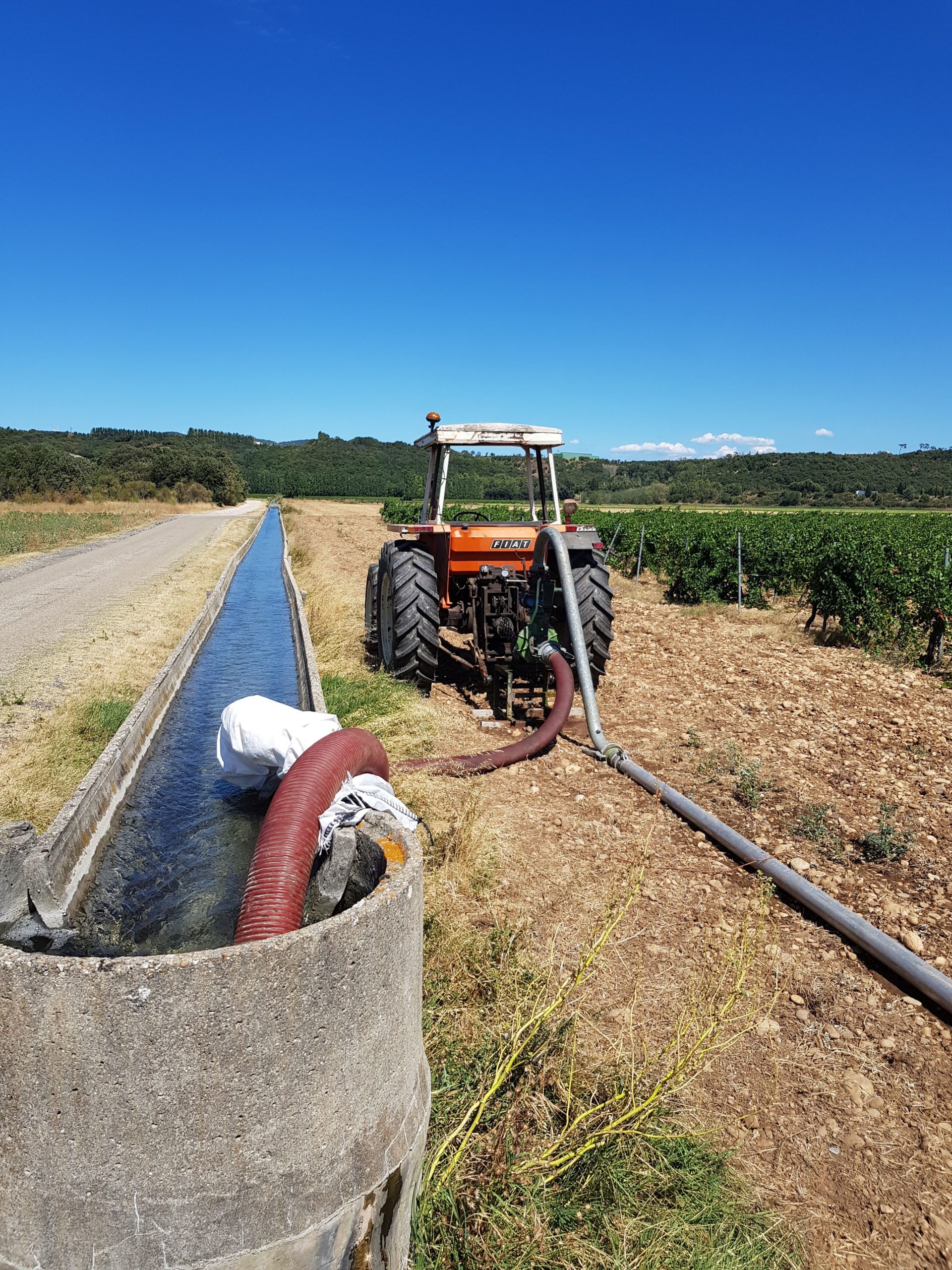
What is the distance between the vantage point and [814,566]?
42.9ft

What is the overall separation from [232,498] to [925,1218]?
2774 inches

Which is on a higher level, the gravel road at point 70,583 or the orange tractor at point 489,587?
the orange tractor at point 489,587

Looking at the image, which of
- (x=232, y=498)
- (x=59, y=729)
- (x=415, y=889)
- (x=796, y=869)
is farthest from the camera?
(x=232, y=498)

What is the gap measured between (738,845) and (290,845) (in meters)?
2.84

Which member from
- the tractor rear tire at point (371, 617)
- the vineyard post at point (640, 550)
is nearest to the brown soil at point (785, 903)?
the tractor rear tire at point (371, 617)

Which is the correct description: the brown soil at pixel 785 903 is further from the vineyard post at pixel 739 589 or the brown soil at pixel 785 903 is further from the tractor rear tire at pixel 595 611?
the vineyard post at pixel 739 589

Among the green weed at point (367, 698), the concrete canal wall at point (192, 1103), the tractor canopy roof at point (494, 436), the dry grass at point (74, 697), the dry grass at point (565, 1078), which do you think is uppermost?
the tractor canopy roof at point (494, 436)

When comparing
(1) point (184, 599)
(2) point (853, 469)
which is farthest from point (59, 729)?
(2) point (853, 469)

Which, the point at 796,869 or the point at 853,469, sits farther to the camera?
the point at 853,469

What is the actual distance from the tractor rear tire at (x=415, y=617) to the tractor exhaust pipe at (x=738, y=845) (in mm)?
967

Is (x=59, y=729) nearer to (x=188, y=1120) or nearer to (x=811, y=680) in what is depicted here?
(x=188, y=1120)

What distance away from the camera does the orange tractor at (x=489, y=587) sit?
7.14 meters

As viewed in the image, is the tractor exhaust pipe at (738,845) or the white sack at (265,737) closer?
the tractor exhaust pipe at (738,845)

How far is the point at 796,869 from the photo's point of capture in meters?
4.47
